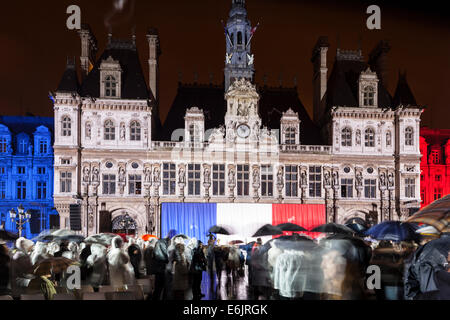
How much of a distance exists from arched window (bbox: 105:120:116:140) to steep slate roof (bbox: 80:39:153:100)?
219cm

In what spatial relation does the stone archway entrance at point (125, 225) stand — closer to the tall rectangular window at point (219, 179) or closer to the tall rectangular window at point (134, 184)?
the tall rectangular window at point (134, 184)

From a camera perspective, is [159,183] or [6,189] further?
[6,189]

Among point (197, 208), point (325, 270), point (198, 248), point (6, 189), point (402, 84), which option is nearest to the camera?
point (325, 270)

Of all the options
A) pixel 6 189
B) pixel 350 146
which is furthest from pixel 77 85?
pixel 350 146

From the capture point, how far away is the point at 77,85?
36.7 metres

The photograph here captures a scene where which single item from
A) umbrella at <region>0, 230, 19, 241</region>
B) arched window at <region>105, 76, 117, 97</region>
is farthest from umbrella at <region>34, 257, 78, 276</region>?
arched window at <region>105, 76, 117, 97</region>

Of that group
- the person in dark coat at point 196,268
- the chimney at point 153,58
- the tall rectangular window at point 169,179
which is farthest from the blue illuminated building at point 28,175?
the person in dark coat at point 196,268

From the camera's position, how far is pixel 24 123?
147 feet

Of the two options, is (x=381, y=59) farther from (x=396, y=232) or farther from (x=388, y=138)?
(x=396, y=232)

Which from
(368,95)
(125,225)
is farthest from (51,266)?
(368,95)

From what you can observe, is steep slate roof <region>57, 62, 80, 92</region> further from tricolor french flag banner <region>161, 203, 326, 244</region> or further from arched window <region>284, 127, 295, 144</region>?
arched window <region>284, 127, 295, 144</region>

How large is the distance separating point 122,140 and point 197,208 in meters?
7.41

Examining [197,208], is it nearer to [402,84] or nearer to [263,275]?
[402,84]

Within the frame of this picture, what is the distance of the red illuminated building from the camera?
147ft
